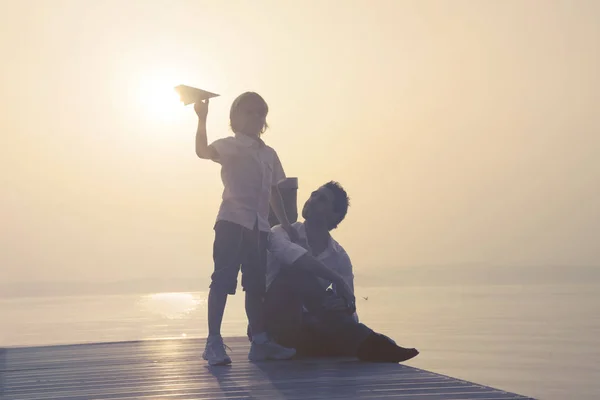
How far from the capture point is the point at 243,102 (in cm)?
604

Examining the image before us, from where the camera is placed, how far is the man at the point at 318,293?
18.7ft

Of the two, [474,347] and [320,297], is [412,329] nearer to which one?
[474,347]

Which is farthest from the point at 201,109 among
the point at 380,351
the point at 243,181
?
the point at 380,351

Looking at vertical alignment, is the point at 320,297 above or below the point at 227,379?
above

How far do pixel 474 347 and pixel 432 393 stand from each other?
2330cm

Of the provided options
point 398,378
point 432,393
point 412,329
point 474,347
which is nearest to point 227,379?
point 398,378

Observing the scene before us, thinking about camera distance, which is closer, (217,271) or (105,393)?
(105,393)

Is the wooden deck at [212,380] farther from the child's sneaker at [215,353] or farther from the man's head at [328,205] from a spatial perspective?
the man's head at [328,205]

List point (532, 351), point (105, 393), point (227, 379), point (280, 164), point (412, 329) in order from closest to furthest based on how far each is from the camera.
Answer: point (105, 393), point (227, 379), point (280, 164), point (532, 351), point (412, 329)

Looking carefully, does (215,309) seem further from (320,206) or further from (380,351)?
(380,351)

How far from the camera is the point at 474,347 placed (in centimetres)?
2667

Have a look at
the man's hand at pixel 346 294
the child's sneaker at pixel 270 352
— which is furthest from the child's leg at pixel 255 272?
the man's hand at pixel 346 294

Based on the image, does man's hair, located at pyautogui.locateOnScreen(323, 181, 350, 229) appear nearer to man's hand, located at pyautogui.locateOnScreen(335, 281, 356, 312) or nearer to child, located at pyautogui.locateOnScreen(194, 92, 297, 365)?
child, located at pyautogui.locateOnScreen(194, 92, 297, 365)

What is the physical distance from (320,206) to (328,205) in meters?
0.07
